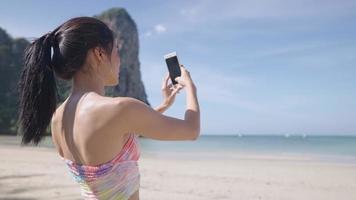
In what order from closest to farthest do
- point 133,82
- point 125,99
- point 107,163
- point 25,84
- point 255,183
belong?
1. point 125,99
2. point 107,163
3. point 25,84
4. point 255,183
5. point 133,82

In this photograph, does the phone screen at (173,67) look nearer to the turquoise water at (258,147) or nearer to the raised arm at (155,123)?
the raised arm at (155,123)

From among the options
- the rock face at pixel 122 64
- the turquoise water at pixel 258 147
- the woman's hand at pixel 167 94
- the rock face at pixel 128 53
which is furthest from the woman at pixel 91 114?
the rock face at pixel 128 53

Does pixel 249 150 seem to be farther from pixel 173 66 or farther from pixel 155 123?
pixel 155 123

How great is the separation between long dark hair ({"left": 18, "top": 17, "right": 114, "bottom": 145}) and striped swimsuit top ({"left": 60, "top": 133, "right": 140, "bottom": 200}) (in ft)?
0.83

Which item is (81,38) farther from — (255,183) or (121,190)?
(255,183)

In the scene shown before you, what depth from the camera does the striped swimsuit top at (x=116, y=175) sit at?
1473mm

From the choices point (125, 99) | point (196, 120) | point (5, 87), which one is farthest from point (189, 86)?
point (5, 87)

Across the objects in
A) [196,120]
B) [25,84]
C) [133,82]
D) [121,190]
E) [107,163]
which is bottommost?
[133,82]

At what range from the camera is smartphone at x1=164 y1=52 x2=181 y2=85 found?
1.92m

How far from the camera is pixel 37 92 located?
62.2 inches

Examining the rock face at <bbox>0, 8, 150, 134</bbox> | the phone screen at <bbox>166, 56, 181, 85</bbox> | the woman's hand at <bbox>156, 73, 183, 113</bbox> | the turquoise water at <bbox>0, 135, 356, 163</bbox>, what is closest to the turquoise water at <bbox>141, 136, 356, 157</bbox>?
the turquoise water at <bbox>0, 135, 356, 163</bbox>

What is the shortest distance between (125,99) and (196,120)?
12.1 inches

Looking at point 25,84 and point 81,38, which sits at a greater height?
point 81,38

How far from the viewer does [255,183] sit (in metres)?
10.2
